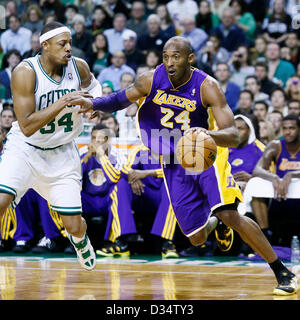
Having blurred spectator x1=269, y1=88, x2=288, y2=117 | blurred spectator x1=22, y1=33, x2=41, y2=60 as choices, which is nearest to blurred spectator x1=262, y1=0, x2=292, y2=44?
blurred spectator x1=269, y1=88, x2=288, y2=117

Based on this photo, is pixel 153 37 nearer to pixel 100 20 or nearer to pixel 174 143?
pixel 100 20

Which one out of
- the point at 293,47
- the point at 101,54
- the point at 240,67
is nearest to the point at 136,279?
the point at 240,67

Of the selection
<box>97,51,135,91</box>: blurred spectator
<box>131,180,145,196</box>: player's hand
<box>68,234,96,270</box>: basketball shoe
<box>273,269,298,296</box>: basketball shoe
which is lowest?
<box>273,269,298,296</box>: basketball shoe

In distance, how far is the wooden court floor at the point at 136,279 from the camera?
4805 mm

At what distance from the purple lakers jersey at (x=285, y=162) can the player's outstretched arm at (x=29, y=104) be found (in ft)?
10.7

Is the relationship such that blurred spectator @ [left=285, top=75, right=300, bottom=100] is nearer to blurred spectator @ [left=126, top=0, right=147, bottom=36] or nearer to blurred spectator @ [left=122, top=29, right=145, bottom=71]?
blurred spectator @ [left=122, top=29, right=145, bottom=71]

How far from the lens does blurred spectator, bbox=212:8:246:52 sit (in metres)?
11.5

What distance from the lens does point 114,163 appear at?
24.8 ft

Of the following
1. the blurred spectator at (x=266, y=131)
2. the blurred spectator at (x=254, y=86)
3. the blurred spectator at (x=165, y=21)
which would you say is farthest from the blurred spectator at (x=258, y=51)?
the blurred spectator at (x=266, y=131)

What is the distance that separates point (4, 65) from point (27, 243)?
4.73 m

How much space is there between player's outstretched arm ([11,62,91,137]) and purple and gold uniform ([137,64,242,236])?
0.59 metres

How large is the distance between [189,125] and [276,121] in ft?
12.4

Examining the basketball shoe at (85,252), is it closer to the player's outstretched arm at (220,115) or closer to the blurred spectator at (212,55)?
the player's outstretched arm at (220,115)
